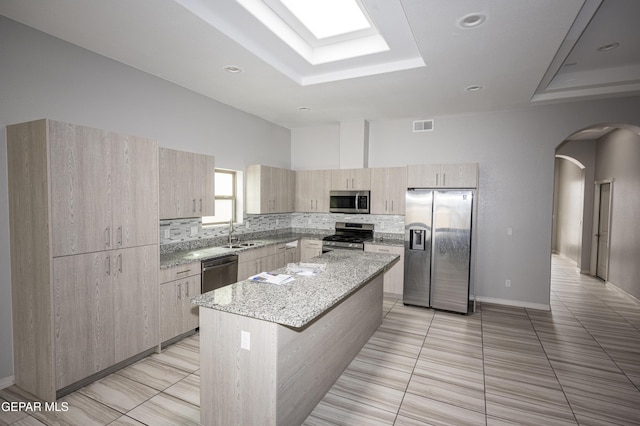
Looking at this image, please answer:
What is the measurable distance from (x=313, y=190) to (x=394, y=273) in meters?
2.27

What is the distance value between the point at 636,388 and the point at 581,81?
3.75 metres

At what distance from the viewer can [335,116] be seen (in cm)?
561

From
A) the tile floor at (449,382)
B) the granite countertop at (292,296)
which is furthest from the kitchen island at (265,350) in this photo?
the tile floor at (449,382)

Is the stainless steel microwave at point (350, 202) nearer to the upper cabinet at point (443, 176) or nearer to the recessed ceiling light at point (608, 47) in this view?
the upper cabinet at point (443, 176)

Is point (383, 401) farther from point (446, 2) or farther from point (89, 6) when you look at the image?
point (89, 6)

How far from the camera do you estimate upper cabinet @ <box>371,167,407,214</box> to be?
5.48 meters

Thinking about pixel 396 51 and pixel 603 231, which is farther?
pixel 603 231

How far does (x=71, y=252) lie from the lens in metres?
2.58

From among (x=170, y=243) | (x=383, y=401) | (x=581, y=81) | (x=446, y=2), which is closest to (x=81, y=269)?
(x=170, y=243)

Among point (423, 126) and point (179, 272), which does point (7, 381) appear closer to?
point (179, 272)

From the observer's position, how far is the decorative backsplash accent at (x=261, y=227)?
163 inches

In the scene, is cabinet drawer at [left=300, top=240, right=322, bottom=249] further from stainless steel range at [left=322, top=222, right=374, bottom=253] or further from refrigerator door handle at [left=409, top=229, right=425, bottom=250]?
refrigerator door handle at [left=409, top=229, right=425, bottom=250]

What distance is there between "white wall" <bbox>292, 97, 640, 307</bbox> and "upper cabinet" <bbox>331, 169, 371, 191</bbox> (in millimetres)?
1238

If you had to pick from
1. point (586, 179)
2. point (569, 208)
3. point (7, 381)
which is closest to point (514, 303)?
point (586, 179)
